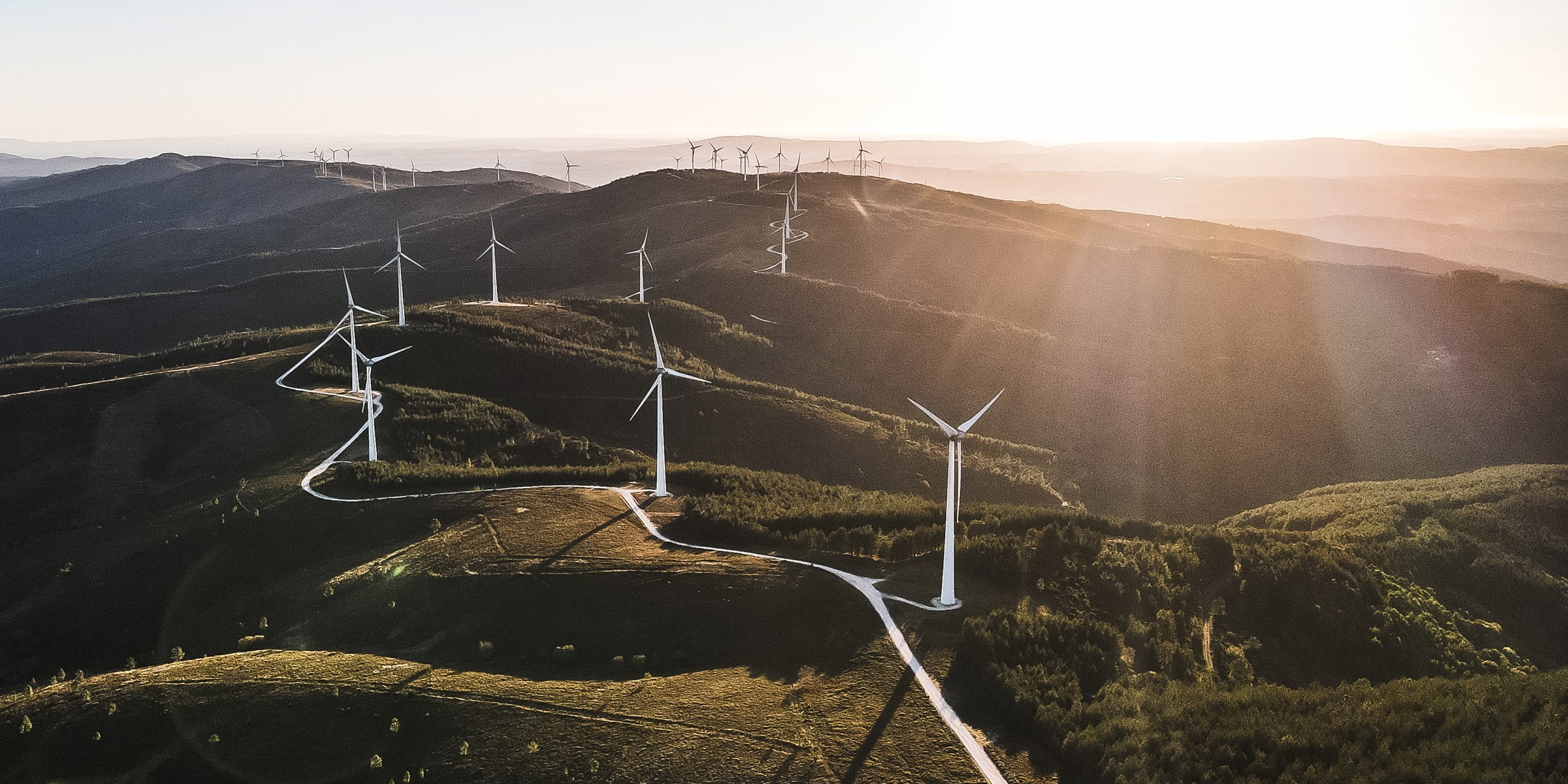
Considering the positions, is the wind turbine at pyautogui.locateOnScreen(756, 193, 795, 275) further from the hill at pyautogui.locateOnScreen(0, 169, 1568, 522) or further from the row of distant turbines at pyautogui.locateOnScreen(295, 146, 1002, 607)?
the hill at pyautogui.locateOnScreen(0, 169, 1568, 522)

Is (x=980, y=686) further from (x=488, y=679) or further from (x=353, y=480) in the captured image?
(x=353, y=480)

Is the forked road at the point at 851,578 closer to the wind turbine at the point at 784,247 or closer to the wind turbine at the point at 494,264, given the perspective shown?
the wind turbine at the point at 494,264

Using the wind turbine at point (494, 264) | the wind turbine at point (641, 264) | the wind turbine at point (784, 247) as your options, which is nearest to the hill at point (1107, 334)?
the wind turbine at point (784, 247)

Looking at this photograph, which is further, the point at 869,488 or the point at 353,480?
the point at 869,488

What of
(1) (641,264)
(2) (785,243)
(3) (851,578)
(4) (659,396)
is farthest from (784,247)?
(3) (851,578)

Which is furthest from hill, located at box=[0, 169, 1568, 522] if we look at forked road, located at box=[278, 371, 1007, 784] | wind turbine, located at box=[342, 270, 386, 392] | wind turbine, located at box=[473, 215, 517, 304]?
forked road, located at box=[278, 371, 1007, 784]

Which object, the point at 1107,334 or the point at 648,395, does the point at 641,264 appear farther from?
the point at 1107,334

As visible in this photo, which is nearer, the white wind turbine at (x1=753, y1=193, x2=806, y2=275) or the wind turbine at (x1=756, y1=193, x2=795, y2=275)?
the wind turbine at (x1=756, y1=193, x2=795, y2=275)

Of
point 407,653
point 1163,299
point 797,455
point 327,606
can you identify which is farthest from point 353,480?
point 1163,299
